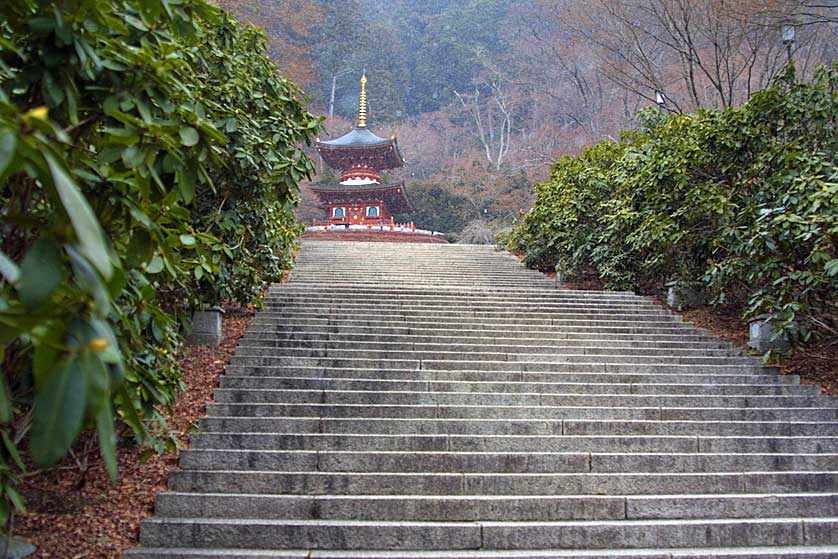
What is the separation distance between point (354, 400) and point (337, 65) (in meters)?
36.2

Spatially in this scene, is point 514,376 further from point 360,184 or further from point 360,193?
point 360,184

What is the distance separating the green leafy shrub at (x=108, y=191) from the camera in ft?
2.99

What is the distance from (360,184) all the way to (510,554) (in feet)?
79.1

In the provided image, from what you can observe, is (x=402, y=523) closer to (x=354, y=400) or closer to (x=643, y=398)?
(x=354, y=400)

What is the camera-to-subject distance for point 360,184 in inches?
1049

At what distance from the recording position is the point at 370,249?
15195 mm

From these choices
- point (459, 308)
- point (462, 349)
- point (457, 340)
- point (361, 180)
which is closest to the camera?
point (462, 349)

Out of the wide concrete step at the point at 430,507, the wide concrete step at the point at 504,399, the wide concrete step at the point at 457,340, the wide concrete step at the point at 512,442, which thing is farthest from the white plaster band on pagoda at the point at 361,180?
the wide concrete step at the point at 430,507

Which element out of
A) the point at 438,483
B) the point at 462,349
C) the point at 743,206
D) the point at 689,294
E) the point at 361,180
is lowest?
the point at 438,483

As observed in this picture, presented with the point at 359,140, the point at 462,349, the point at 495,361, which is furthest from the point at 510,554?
the point at 359,140

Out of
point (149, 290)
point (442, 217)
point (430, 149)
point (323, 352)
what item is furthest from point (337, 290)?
point (430, 149)

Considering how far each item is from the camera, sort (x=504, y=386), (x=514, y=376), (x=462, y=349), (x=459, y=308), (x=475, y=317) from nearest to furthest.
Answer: (x=504, y=386) < (x=514, y=376) < (x=462, y=349) < (x=475, y=317) < (x=459, y=308)

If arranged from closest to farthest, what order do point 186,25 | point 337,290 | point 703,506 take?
point 186,25, point 703,506, point 337,290

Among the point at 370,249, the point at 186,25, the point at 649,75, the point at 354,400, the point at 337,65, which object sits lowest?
the point at 354,400
